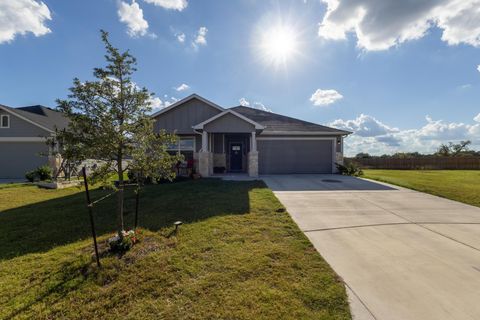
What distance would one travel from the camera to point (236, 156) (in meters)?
15.0

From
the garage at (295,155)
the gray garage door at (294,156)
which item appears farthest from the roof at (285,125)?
the gray garage door at (294,156)

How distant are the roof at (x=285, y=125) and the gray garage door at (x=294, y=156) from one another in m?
0.68

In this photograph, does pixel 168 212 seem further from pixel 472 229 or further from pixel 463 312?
pixel 472 229

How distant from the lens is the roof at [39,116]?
Answer: 14700 millimetres

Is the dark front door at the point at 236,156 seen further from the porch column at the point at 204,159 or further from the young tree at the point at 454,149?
the young tree at the point at 454,149

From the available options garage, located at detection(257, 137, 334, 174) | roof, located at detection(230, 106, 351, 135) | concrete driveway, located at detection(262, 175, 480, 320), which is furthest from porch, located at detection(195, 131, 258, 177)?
concrete driveway, located at detection(262, 175, 480, 320)

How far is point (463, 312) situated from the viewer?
2246 millimetres

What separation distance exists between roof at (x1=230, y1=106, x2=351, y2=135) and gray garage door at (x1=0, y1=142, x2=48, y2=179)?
1435 cm

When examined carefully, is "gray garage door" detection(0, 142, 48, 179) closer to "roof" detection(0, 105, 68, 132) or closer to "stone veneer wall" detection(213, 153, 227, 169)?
"roof" detection(0, 105, 68, 132)

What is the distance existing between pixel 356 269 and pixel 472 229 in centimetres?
→ 349

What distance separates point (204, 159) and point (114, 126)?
8.41m

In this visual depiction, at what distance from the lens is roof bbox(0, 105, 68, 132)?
14.7 metres

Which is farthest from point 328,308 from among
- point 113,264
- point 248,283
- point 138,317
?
point 113,264

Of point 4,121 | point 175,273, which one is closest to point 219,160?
point 175,273
